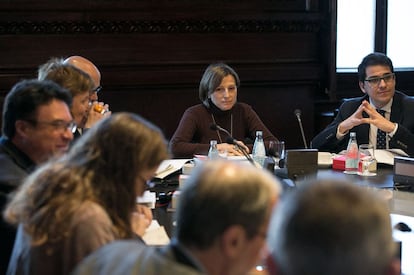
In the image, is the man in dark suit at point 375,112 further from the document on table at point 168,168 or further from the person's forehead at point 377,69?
the document on table at point 168,168

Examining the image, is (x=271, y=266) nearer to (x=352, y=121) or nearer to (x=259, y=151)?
(x=259, y=151)

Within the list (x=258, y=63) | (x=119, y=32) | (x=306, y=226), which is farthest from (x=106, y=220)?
(x=258, y=63)

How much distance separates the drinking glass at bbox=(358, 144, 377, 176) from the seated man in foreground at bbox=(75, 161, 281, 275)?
2085 mm

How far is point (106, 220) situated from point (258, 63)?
3.51 m

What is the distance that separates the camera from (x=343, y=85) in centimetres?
536

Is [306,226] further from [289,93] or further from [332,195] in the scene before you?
[289,93]

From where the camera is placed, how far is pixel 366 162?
3.35 metres

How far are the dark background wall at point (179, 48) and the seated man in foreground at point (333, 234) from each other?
367 cm

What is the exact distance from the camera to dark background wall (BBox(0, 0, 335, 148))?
458 centimetres

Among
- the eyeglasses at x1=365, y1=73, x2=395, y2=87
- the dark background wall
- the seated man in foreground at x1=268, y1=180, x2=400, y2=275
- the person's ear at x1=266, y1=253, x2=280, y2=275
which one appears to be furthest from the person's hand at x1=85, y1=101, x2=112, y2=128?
the seated man in foreground at x1=268, y1=180, x2=400, y2=275

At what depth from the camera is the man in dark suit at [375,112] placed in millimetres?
3863

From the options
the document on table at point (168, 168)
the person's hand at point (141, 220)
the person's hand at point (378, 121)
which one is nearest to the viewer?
the person's hand at point (141, 220)

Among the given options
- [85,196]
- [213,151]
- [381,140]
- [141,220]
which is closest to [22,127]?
[141,220]

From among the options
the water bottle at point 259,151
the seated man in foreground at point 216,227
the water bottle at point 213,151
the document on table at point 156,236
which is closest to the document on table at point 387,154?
the water bottle at point 259,151
